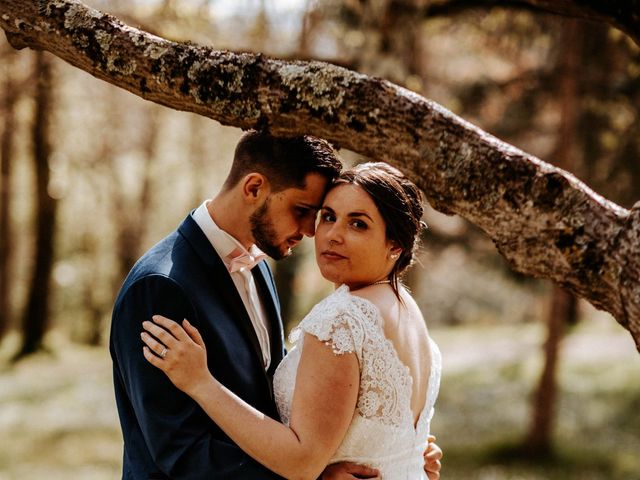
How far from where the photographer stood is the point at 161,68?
2230mm

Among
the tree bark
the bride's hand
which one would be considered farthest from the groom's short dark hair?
the tree bark

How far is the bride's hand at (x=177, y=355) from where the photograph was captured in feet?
8.55

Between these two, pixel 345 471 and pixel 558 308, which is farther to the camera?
pixel 558 308

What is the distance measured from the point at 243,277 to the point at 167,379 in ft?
2.39

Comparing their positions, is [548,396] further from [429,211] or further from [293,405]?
[293,405]

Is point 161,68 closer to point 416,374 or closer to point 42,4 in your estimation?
point 42,4

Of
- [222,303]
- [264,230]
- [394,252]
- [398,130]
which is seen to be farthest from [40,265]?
[398,130]

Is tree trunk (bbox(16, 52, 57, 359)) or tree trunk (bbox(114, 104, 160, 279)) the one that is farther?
tree trunk (bbox(114, 104, 160, 279))

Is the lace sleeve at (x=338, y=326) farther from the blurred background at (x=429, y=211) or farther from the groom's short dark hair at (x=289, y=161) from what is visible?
the blurred background at (x=429, y=211)

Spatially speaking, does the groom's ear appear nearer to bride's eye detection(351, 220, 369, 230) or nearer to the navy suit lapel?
the navy suit lapel

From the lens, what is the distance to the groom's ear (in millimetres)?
3209

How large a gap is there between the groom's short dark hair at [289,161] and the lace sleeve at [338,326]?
0.56 metres

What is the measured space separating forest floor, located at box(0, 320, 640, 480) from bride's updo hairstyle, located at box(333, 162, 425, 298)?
6.61 m

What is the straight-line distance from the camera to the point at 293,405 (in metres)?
2.71
